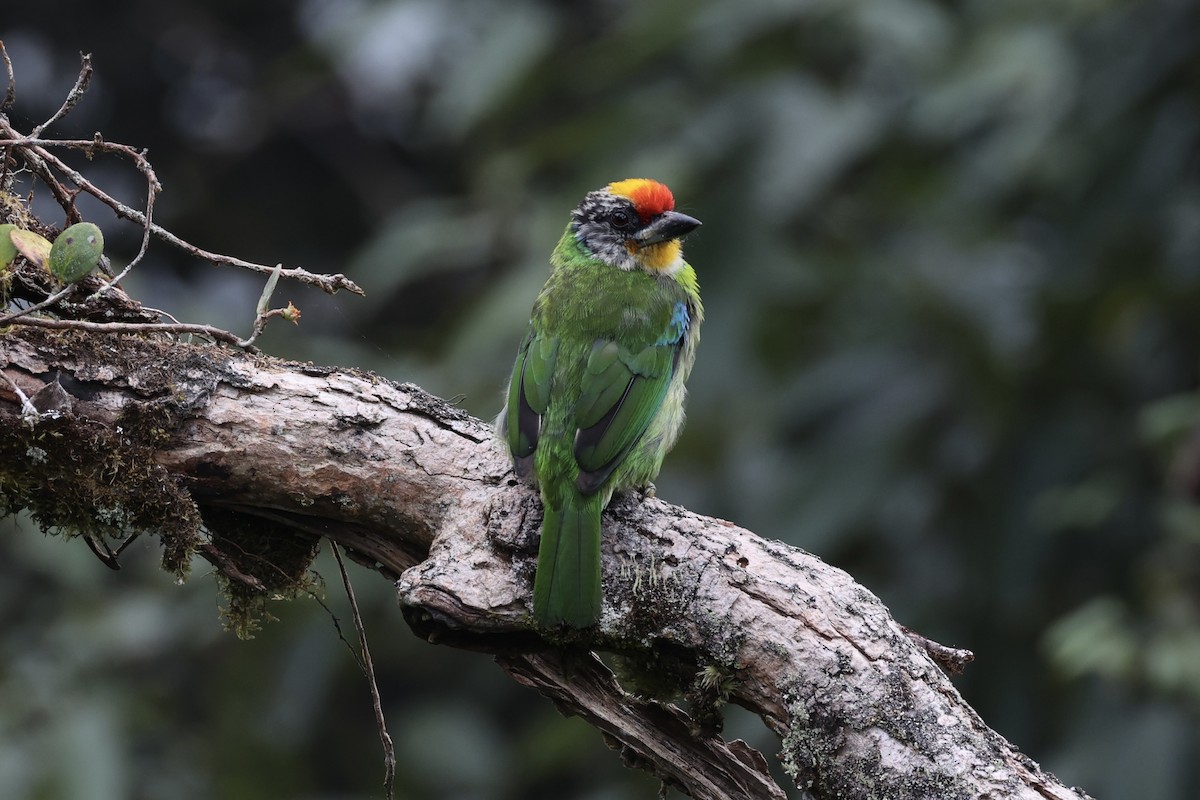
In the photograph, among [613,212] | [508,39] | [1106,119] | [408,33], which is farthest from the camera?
[408,33]

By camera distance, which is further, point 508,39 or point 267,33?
point 267,33

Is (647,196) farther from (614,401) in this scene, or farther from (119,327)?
(119,327)

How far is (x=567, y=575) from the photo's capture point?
2908 mm

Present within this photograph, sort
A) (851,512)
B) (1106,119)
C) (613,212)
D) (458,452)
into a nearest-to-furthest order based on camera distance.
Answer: (458,452) < (613,212) < (851,512) < (1106,119)

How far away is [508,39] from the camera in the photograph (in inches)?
276

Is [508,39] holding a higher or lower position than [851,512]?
higher

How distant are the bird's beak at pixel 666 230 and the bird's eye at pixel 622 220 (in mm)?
61

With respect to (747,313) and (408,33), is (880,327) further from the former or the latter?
(408,33)

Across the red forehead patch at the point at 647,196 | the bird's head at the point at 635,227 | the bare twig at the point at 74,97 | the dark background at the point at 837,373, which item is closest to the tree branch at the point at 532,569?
the bare twig at the point at 74,97

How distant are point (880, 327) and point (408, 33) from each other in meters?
3.12

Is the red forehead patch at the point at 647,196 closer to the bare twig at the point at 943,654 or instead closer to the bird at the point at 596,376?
the bird at the point at 596,376

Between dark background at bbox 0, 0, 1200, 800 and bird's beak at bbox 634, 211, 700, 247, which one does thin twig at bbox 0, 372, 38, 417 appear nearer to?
bird's beak at bbox 634, 211, 700, 247

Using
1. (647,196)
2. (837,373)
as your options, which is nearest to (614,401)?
(647,196)

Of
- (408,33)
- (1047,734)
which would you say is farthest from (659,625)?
(408,33)
